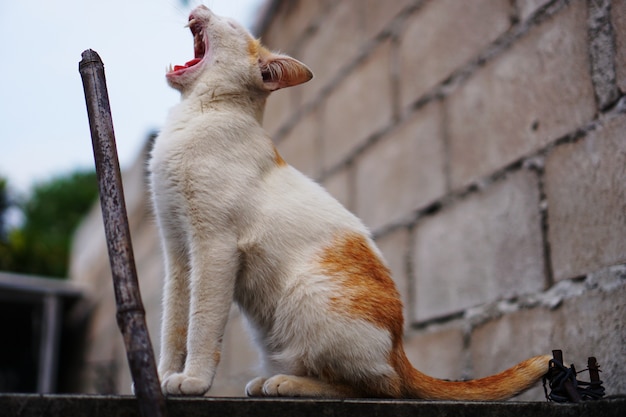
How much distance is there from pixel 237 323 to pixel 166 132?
221 centimetres

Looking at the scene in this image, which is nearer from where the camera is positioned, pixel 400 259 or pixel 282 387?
pixel 282 387

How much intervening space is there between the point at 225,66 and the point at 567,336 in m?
0.95

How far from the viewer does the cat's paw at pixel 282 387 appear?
1079mm

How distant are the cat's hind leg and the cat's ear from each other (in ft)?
1.73

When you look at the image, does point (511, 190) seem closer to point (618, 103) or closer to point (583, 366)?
point (618, 103)

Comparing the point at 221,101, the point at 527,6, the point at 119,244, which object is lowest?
the point at 119,244

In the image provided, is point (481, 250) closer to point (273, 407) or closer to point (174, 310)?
point (174, 310)

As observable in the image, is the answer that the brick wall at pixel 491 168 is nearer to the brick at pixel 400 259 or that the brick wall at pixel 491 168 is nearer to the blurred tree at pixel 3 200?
the brick at pixel 400 259

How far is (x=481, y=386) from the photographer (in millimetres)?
1145

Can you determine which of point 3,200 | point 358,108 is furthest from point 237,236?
point 3,200

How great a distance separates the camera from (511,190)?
1786mm

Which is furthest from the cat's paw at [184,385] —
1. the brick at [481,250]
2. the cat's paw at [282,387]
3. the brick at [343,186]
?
the brick at [343,186]

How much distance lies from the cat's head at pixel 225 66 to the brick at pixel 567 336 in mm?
786

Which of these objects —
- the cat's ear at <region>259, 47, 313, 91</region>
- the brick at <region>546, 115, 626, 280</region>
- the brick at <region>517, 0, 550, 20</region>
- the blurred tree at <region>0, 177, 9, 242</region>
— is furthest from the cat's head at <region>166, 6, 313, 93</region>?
the blurred tree at <region>0, 177, 9, 242</region>
